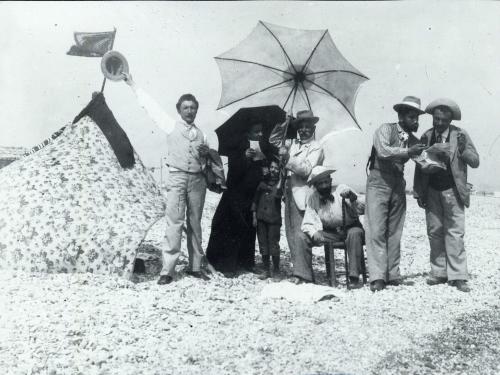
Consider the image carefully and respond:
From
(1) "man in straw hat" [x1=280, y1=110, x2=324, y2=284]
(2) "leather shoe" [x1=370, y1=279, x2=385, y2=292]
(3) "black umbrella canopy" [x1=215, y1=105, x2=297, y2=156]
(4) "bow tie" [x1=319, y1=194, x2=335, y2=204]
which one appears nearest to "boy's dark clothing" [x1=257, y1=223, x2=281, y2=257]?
(1) "man in straw hat" [x1=280, y1=110, x2=324, y2=284]

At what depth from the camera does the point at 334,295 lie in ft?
16.7

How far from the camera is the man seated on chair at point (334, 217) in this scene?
5.53m

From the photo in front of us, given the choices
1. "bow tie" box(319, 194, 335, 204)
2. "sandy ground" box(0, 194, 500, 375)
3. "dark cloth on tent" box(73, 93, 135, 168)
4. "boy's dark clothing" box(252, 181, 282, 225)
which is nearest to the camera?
"sandy ground" box(0, 194, 500, 375)

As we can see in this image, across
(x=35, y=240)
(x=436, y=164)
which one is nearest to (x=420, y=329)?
(x=436, y=164)

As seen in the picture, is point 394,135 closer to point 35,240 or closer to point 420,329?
point 420,329

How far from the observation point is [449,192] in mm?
5719

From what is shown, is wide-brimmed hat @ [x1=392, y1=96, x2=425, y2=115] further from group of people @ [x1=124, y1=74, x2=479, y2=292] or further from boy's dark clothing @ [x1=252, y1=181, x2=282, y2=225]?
boy's dark clothing @ [x1=252, y1=181, x2=282, y2=225]

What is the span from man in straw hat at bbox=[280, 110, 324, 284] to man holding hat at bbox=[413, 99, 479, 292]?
1.31 meters

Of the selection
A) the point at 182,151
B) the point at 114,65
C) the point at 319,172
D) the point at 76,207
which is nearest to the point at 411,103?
the point at 319,172

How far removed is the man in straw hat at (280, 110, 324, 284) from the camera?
5566 millimetres

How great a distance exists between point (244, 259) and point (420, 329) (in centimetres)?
269

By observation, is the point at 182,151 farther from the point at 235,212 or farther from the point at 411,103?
the point at 411,103

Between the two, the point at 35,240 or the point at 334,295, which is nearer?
the point at 334,295

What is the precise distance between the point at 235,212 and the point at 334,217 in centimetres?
125
